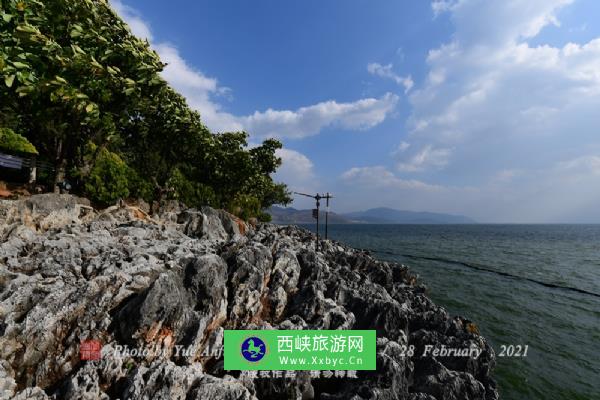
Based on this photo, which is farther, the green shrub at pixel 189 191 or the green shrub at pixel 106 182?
the green shrub at pixel 189 191

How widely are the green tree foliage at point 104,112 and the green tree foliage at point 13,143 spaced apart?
71cm

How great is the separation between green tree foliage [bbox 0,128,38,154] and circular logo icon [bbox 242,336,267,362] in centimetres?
2238

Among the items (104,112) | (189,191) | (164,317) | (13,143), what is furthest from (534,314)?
(13,143)

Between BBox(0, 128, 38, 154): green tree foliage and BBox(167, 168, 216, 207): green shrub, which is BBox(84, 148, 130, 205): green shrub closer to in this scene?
BBox(0, 128, 38, 154): green tree foliage

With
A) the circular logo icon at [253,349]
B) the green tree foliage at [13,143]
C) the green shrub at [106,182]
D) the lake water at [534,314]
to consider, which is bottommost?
the lake water at [534,314]

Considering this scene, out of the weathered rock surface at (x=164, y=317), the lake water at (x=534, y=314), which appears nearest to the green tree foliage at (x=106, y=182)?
the weathered rock surface at (x=164, y=317)

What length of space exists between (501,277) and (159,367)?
43.7m

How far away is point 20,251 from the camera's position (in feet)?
38.3

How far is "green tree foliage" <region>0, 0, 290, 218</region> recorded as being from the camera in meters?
8.72

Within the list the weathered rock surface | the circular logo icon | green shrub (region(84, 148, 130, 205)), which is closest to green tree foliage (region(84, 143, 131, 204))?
green shrub (region(84, 148, 130, 205))

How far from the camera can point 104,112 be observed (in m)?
16.7

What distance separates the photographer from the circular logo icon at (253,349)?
1021cm

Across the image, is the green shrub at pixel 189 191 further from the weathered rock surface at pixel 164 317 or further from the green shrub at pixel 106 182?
the weathered rock surface at pixel 164 317

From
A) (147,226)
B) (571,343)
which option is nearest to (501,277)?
(571,343)
